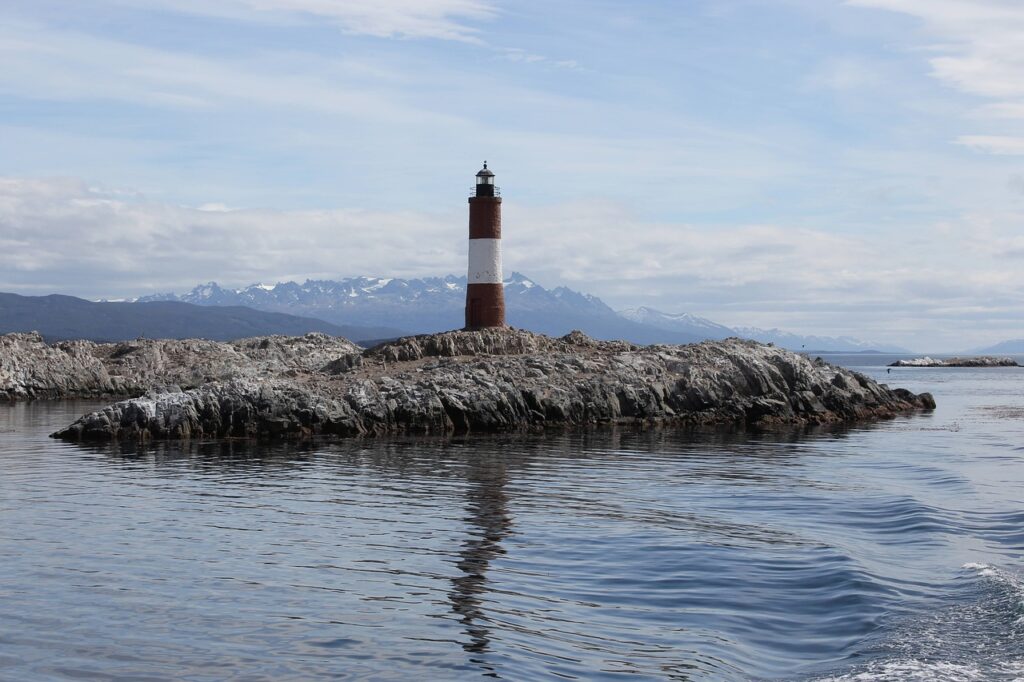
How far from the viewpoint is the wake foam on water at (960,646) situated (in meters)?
13.6

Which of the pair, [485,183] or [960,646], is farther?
[485,183]

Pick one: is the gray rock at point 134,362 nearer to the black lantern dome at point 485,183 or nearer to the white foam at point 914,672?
the black lantern dome at point 485,183

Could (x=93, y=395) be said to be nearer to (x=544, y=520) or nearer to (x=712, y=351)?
(x=712, y=351)

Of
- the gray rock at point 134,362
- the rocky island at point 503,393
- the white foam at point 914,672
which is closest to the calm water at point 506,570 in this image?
the white foam at point 914,672

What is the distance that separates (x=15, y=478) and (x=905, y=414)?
52359mm

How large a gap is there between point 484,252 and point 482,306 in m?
3.41

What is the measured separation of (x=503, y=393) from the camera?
50.7m

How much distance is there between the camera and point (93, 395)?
82.5 m

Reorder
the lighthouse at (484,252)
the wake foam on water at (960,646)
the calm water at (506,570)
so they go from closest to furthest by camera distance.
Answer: the wake foam on water at (960,646), the calm water at (506,570), the lighthouse at (484,252)

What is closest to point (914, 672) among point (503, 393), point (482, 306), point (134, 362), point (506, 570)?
point (506, 570)

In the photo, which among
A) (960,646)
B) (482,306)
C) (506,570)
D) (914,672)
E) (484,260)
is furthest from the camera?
(482,306)

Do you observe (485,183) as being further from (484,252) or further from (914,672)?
(914,672)

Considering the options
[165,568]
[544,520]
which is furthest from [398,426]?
[165,568]

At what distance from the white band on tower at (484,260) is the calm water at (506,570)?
28.1 meters
